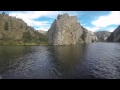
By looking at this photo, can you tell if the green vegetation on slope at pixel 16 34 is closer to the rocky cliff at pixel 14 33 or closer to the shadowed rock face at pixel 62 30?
the rocky cliff at pixel 14 33

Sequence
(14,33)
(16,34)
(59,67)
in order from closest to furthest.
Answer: (59,67), (16,34), (14,33)

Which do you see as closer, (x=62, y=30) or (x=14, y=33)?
(x=62, y=30)

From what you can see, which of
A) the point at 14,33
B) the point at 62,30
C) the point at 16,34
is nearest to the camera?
the point at 62,30

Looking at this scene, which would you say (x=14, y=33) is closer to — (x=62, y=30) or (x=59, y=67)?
(x=62, y=30)

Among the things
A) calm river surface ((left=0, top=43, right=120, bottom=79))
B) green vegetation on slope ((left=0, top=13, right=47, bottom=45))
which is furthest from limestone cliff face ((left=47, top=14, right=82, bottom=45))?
calm river surface ((left=0, top=43, right=120, bottom=79))

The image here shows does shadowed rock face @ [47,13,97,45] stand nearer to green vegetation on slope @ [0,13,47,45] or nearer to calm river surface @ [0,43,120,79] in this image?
green vegetation on slope @ [0,13,47,45]

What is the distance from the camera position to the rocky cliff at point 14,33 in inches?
5221

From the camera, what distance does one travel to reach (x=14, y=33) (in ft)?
479

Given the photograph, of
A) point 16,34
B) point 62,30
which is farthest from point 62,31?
point 16,34

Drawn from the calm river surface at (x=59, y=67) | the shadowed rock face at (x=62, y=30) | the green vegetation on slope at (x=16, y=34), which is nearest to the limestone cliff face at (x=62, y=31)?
the shadowed rock face at (x=62, y=30)

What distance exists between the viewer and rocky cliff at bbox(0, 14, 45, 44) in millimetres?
132625

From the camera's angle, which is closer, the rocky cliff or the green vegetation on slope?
the green vegetation on slope
